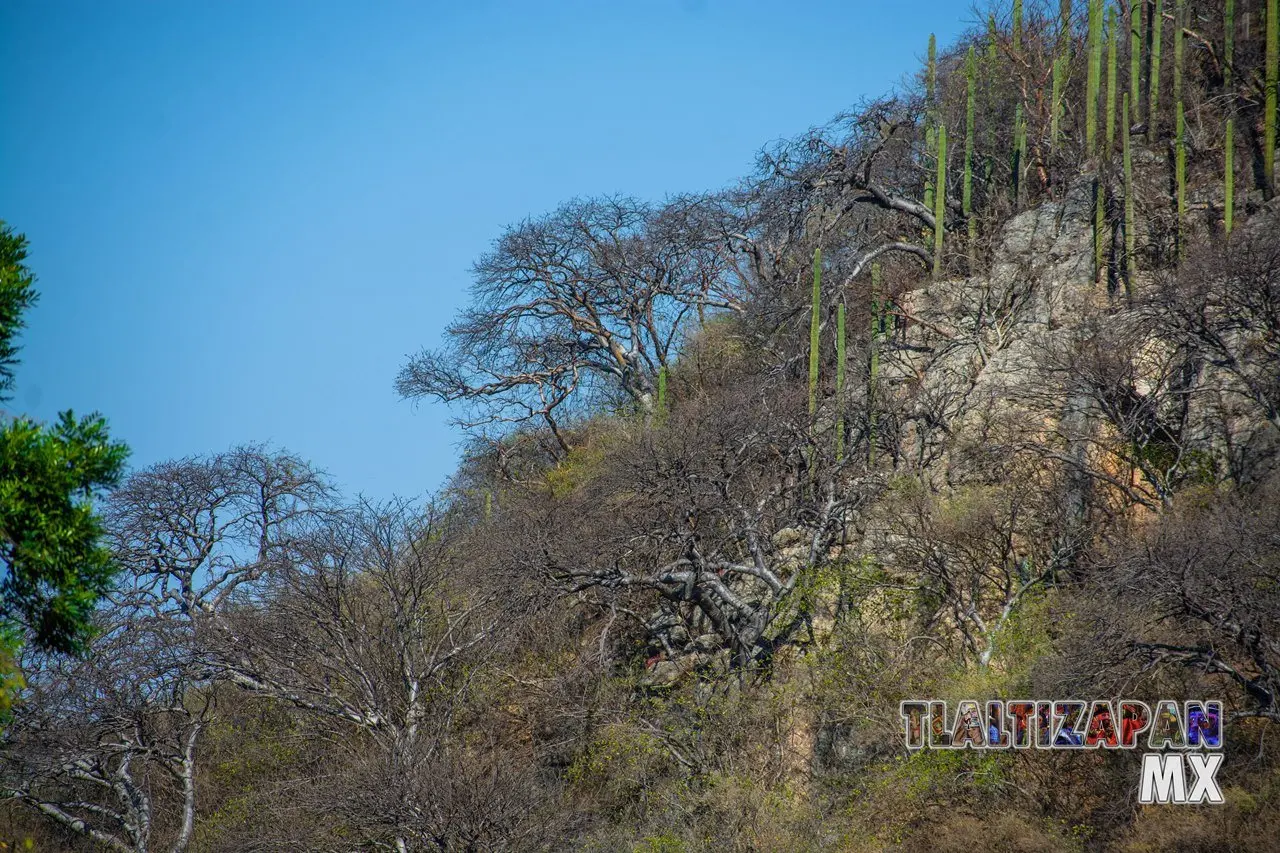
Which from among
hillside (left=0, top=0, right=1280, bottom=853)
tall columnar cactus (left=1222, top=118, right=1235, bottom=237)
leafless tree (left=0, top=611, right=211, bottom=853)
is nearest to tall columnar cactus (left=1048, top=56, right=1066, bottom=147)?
hillside (left=0, top=0, right=1280, bottom=853)

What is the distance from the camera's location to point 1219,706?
15711 millimetres

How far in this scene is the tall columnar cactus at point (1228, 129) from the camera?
22188 mm

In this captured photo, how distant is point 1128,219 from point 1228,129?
2158 mm

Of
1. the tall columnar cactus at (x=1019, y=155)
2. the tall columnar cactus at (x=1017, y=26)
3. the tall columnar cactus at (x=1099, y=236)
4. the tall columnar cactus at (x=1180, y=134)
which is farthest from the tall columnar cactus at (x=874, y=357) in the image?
the tall columnar cactus at (x=1017, y=26)

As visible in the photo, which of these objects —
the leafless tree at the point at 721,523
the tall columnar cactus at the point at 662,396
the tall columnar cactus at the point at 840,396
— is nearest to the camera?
the leafless tree at the point at 721,523

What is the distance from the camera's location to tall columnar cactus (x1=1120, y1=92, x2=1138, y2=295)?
2222 cm

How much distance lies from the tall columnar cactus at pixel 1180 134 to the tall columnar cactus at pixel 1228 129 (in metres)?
0.64

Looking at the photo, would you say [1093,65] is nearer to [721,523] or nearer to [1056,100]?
[1056,100]

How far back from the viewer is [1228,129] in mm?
22375

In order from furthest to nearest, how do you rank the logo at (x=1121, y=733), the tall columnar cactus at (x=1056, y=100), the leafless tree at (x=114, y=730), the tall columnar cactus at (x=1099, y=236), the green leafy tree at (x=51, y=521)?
the tall columnar cactus at (x=1056, y=100), the tall columnar cactus at (x=1099, y=236), the leafless tree at (x=114, y=730), the logo at (x=1121, y=733), the green leafy tree at (x=51, y=521)

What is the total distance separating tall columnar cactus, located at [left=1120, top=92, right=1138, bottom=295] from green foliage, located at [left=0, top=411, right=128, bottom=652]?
627 inches

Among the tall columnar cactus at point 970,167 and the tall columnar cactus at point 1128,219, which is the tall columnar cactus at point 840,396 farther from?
the tall columnar cactus at point 1128,219

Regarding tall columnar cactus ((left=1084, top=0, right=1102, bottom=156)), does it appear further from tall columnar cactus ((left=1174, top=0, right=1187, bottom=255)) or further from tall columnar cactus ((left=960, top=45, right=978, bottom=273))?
tall columnar cactus ((left=960, top=45, right=978, bottom=273))

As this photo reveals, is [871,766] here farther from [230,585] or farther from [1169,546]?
[230,585]
